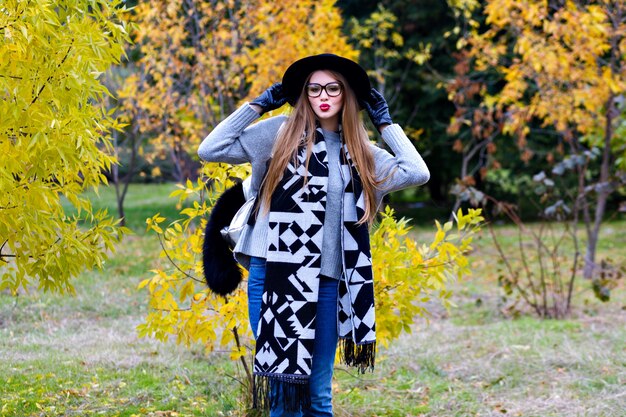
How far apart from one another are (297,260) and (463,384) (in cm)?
268

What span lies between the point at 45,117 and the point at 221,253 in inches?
36.5

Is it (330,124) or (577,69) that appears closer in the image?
(330,124)

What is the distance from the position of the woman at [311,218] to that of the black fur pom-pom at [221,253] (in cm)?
20

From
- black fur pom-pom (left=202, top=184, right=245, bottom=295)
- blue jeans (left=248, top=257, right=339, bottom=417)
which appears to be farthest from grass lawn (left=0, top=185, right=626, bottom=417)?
blue jeans (left=248, top=257, right=339, bottom=417)

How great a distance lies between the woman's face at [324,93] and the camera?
9.23 ft

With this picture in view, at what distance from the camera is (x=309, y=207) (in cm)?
272

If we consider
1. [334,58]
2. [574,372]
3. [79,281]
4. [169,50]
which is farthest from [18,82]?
[169,50]

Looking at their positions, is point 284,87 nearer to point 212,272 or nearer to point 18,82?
point 212,272

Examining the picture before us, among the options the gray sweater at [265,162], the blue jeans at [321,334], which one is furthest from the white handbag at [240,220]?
the blue jeans at [321,334]

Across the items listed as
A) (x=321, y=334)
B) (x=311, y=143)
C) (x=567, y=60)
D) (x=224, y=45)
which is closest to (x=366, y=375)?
(x=321, y=334)

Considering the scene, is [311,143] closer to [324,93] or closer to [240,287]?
[324,93]

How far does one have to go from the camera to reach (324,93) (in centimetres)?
281

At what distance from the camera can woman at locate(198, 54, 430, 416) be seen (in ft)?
8.89

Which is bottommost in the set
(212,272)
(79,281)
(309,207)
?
(79,281)
